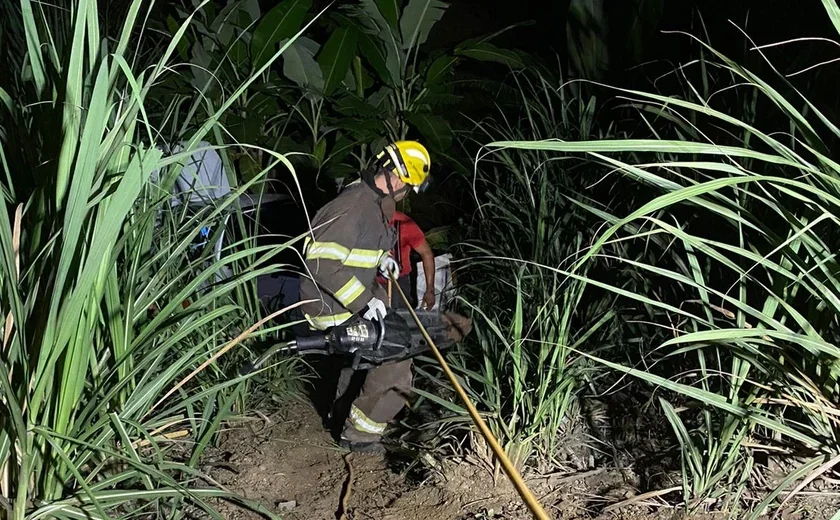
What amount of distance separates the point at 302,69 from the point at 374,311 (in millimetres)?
2332

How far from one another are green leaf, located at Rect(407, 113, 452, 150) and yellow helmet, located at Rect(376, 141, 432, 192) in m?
1.36

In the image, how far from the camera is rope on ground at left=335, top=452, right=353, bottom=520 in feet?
7.57

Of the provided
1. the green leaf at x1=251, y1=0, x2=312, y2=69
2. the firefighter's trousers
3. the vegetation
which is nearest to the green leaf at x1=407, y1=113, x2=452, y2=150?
the vegetation

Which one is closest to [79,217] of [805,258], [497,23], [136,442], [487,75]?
[136,442]

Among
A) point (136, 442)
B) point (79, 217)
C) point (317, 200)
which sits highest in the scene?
point (79, 217)

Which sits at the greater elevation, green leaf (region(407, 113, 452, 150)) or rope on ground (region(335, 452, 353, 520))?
green leaf (region(407, 113, 452, 150))

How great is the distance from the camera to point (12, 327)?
4.08 ft

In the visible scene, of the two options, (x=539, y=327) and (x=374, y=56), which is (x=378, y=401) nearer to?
(x=539, y=327)

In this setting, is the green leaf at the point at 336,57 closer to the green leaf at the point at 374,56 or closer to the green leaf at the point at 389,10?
the green leaf at the point at 374,56

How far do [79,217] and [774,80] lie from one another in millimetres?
2235

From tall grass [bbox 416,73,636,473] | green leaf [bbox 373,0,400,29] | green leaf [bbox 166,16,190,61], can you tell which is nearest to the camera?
tall grass [bbox 416,73,636,473]

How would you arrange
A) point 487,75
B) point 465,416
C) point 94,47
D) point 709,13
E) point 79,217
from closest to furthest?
point 79,217 → point 94,47 → point 465,416 → point 709,13 → point 487,75

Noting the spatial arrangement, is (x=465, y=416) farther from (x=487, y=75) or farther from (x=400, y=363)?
(x=487, y=75)

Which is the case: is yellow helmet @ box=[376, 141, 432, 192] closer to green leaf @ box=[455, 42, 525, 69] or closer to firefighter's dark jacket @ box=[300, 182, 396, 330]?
firefighter's dark jacket @ box=[300, 182, 396, 330]
